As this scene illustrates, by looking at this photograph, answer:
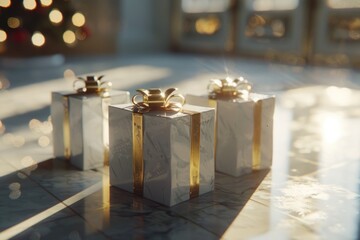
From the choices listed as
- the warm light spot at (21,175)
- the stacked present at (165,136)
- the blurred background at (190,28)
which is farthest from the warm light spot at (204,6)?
the warm light spot at (21,175)

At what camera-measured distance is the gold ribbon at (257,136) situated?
1341 millimetres

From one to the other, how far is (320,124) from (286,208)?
1.02 m

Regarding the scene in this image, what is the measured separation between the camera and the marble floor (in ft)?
3.17

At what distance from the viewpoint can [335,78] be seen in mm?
3564

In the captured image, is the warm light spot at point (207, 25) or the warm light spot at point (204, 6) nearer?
the warm light spot at point (204, 6)

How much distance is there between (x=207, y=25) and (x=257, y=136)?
429 cm

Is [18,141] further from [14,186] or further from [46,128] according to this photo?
[14,186]

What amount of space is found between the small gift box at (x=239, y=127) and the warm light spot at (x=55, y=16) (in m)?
2.71

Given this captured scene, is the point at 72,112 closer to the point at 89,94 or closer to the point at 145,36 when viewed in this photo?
the point at 89,94

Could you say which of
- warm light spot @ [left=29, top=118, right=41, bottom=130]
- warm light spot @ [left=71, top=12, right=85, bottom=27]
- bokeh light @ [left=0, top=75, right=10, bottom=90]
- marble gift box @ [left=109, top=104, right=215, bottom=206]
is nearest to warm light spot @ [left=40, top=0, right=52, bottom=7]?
warm light spot @ [left=71, top=12, right=85, bottom=27]

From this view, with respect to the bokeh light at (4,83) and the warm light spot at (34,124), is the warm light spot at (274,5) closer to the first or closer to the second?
the bokeh light at (4,83)

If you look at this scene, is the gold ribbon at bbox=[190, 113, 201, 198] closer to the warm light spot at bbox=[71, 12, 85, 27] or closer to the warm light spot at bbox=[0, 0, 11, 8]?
the warm light spot at bbox=[71, 12, 85, 27]

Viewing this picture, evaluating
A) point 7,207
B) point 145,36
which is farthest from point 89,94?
point 145,36

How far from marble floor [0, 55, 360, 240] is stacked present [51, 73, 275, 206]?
0.12 feet
